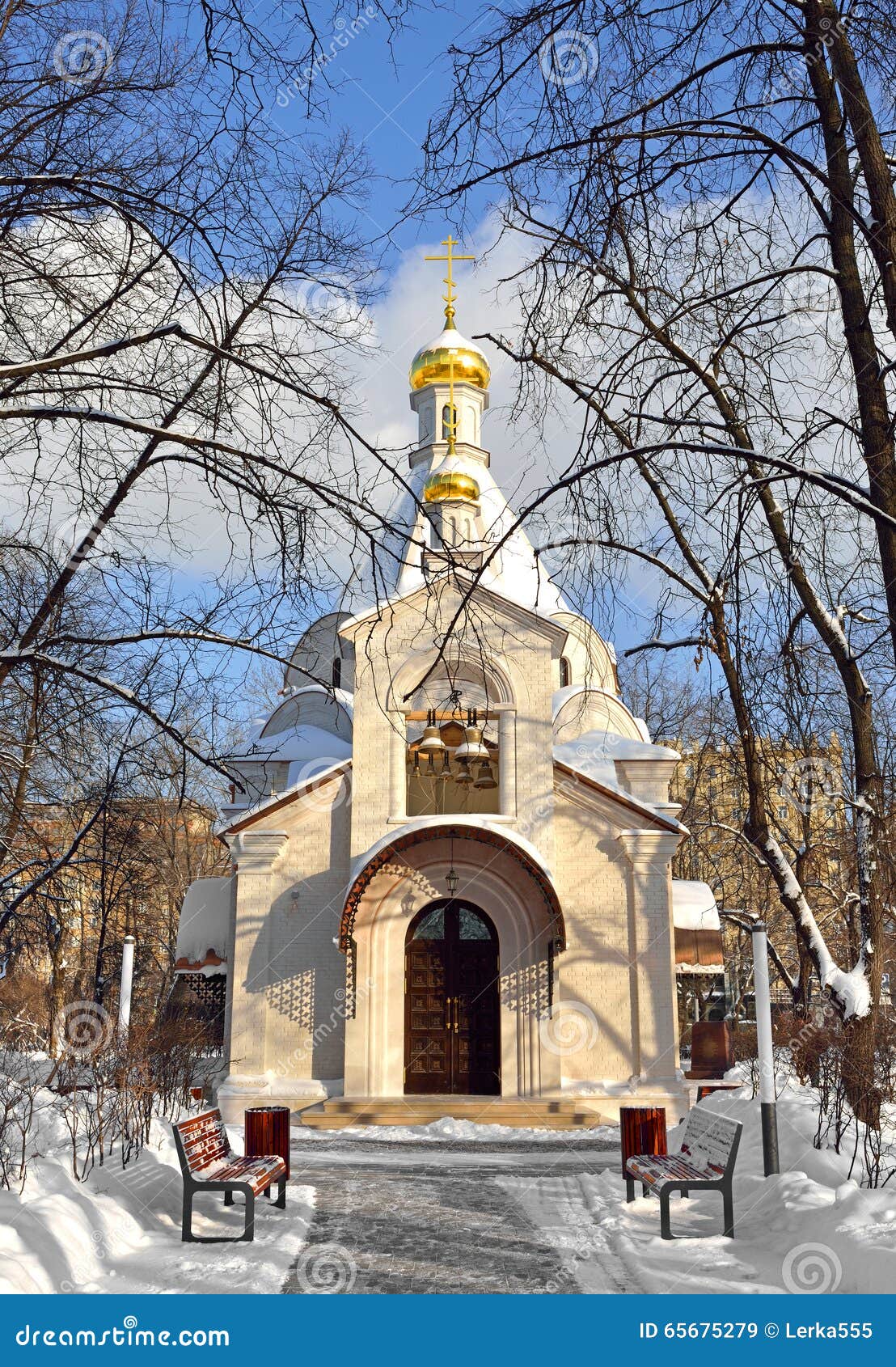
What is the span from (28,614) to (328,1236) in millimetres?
5198

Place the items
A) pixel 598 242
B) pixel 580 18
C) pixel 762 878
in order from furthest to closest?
pixel 762 878
pixel 598 242
pixel 580 18

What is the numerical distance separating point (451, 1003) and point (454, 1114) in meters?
2.15

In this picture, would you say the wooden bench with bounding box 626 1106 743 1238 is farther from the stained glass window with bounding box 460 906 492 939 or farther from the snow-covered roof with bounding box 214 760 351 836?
the snow-covered roof with bounding box 214 760 351 836

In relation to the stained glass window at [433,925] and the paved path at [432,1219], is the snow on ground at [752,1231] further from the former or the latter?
the stained glass window at [433,925]

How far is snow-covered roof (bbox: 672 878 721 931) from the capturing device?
1959 centimetres

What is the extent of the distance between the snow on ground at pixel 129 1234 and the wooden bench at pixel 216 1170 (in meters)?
0.13

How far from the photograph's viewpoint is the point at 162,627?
6.59m

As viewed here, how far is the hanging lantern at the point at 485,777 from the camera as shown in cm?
1684

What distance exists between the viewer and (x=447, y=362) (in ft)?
112

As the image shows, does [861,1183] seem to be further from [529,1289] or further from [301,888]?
[301,888]

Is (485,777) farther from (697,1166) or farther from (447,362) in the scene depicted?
(447,362)

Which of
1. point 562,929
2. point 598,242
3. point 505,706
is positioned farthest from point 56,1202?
point 505,706

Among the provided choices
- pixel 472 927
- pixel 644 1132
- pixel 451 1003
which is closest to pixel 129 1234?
pixel 644 1132

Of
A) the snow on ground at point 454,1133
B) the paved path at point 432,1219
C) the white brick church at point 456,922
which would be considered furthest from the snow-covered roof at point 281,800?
the paved path at point 432,1219
